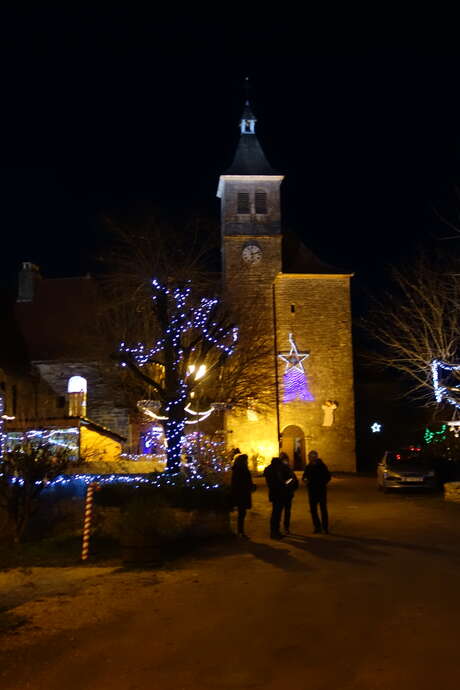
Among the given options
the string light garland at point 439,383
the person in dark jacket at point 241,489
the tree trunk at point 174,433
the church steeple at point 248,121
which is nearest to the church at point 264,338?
the church steeple at point 248,121

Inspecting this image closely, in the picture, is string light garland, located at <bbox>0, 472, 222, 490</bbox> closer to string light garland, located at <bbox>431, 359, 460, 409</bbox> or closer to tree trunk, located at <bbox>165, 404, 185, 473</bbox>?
tree trunk, located at <bbox>165, 404, 185, 473</bbox>

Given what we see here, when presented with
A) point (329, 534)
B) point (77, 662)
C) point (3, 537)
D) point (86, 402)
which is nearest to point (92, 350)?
point (86, 402)

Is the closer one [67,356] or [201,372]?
[201,372]

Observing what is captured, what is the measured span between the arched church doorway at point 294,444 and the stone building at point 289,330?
0.06 m

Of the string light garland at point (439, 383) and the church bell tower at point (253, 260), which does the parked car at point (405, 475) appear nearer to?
the string light garland at point (439, 383)

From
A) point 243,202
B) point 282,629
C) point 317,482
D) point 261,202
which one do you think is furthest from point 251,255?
point 282,629

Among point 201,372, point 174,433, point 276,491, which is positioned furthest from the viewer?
point 201,372

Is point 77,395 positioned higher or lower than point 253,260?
lower

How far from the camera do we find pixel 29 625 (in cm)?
830

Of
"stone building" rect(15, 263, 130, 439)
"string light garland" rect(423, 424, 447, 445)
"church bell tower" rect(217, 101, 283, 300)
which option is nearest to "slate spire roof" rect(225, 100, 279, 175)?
"church bell tower" rect(217, 101, 283, 300)

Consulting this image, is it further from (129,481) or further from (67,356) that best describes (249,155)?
(129,481)

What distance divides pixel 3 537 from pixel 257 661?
10940mm

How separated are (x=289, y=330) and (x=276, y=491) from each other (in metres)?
27.0

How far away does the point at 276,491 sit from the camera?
1479 centimetres
